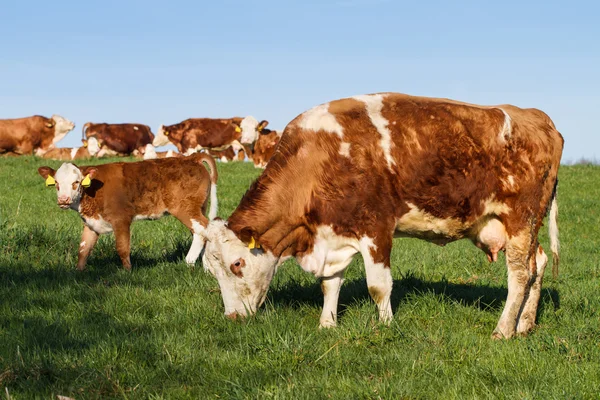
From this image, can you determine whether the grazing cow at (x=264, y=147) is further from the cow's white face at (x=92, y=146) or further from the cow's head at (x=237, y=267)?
the cow's head at (x=237, y=267)

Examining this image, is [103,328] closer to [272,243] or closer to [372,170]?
[272,243]

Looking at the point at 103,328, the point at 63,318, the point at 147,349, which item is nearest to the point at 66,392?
the point at 147,349

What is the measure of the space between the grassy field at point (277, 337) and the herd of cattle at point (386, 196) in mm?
459

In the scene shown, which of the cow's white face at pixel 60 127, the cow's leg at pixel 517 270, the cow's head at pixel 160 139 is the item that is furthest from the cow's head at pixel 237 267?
the cow's head at pixel 160 139

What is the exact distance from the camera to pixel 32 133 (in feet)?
111

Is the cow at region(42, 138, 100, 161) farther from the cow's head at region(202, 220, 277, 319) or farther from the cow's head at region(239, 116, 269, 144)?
the cow's head at region(202, 220, 277, 319)

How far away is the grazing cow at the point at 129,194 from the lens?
975cm

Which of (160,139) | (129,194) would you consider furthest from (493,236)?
(160,139)

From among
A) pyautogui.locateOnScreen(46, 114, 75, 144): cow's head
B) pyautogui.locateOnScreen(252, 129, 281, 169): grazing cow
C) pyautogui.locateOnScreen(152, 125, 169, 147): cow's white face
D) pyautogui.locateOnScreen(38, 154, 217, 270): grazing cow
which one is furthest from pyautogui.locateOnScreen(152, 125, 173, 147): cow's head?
pyautogui.locateOnScreen(38, 154, 217, 270): grazing cow

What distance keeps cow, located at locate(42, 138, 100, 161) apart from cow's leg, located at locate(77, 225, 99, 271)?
Result: 83.8 ft

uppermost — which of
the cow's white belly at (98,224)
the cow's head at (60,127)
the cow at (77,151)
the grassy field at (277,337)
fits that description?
the cow's head at (60,127)

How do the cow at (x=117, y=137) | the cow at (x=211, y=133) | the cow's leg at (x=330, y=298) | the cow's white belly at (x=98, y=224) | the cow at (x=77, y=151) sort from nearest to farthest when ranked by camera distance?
the cow's leg at (x=330, y=298)
the cow's white belly at (x=98, y=224)
the cow at (x=211, y=133)
the cow at (x=77, y=151)
the cow at (x=117, y=137)

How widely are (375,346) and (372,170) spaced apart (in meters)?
1.64

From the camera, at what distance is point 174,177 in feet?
35.2
